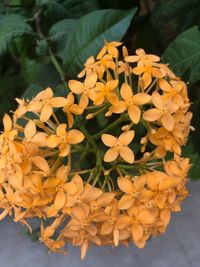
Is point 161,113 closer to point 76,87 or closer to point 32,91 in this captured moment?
point 76,87

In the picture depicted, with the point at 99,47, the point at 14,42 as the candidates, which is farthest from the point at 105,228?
the point at 14,42

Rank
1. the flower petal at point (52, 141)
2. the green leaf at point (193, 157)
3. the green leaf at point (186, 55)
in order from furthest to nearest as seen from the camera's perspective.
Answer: the green leaf at point (193, 157)
the green leaf at point (186, 55)
the flower petal at point (52, 141)

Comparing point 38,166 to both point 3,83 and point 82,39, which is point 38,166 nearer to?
point 82,39

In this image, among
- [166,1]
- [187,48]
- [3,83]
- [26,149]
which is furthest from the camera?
[3,83]

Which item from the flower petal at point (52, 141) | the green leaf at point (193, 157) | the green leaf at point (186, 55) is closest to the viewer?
the flower petal at point (52, 141)

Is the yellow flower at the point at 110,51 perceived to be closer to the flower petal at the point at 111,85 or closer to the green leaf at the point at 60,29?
the flower petal at the point at 111,85

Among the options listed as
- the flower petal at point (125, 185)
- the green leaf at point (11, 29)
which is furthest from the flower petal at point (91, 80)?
the green leaf at point (11, 29)
